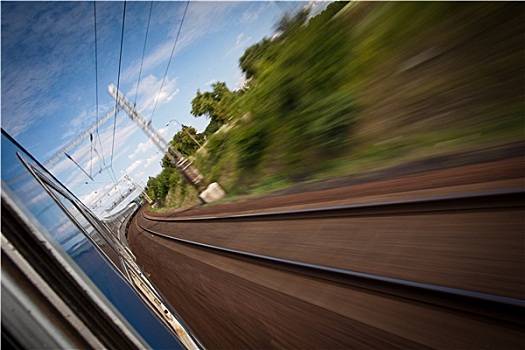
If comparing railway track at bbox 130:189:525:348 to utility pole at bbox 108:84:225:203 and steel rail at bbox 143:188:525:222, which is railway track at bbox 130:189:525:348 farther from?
utility pole at bbox 108:84:225:203

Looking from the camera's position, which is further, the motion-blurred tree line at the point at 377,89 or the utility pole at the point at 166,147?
the utility pole at the point at 166,147

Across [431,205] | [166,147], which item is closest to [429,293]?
[431,205]

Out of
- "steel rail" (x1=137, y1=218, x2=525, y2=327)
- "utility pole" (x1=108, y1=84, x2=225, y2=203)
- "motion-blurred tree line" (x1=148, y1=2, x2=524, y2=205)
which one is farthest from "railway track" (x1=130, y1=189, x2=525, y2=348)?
"utility pole" (x1=108, y1=84, x2=225, y2=203)

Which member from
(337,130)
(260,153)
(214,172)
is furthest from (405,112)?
(214,172)

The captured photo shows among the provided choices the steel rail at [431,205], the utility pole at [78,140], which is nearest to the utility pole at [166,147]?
the utility pole at [78,140]

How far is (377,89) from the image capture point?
8.34m

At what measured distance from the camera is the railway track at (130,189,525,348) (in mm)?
2484

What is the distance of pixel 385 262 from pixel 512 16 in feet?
17.8

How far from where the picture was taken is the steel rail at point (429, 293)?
236cm

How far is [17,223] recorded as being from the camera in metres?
1.00

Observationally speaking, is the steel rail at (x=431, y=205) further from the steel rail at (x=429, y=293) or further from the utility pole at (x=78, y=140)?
the utility pole at (x=78, y=140)

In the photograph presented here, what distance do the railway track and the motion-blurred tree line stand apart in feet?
6.75

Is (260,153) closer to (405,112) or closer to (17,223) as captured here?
(405,112)

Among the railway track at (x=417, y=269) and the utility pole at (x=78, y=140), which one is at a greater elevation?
the utility pole at (x=78, y=140)
